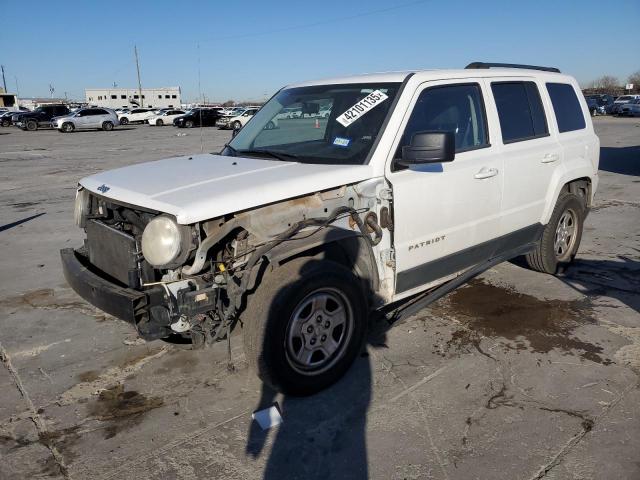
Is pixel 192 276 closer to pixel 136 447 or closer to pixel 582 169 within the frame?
pixel 136 447

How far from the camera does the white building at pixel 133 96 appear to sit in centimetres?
9575

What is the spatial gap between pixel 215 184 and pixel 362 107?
4.31ft

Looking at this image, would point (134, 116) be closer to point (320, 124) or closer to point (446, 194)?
point (320, 124)

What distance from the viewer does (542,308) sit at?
479 cm

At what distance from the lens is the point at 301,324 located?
333cm

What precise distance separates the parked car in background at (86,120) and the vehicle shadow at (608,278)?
38044mm

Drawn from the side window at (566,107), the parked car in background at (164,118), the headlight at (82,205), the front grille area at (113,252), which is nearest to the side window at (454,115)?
the side window at (566,107)

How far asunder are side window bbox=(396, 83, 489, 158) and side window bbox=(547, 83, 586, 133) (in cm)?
132

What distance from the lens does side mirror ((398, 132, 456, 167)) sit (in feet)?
11.1

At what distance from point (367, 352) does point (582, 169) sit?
314cm

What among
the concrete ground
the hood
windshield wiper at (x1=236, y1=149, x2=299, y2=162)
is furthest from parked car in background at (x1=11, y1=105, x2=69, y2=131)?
windshield wiper at (x1=236, y1=149, x2=299, y2=162)

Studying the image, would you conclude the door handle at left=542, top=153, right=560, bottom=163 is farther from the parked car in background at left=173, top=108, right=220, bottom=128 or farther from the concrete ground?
the parked car in background at left=173, top=108, right=220, bottom=128

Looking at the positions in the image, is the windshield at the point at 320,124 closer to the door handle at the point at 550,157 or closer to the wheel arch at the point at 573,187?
the door handle at the point at 550,157

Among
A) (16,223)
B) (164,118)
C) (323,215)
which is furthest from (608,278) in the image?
(164,118)
